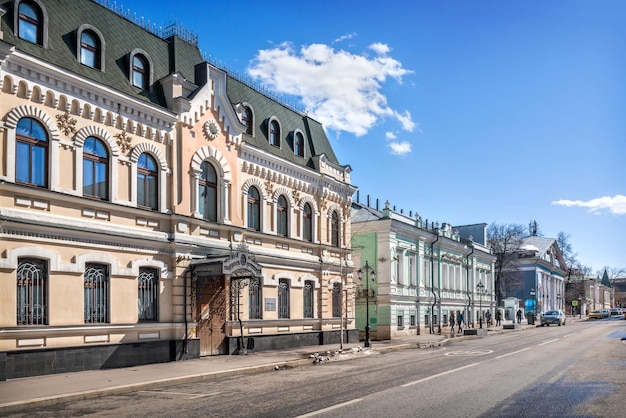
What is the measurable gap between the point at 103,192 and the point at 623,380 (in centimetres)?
1506

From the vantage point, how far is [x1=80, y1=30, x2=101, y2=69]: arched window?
18.5 meters

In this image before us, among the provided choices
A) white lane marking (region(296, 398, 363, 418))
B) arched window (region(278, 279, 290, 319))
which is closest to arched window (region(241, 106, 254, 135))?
arched window (region(278, 279, 290, 319))

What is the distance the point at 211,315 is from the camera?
73.0 ft

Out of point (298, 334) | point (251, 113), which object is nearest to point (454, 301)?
point (298, 334)

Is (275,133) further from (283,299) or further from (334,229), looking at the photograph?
(283,299)

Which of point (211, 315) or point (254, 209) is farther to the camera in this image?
point (254, 209)

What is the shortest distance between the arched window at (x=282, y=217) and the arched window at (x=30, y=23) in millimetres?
12303

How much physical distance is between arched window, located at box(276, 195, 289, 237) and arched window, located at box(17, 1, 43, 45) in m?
12.3

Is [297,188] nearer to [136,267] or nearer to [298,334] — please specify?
[298,334]

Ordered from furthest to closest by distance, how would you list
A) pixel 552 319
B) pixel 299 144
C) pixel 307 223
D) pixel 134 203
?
pixel 552 319, pixel 299 144, pixel 307 223, pixel 134 203

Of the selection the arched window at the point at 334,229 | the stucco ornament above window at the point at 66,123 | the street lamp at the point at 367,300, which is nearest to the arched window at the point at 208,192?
the stucco ornament above window at the point at 66,123

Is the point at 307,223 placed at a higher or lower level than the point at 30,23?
lower

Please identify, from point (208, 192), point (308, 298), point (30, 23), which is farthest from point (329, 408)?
point (308, 298)

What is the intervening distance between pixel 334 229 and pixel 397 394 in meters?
19.2
